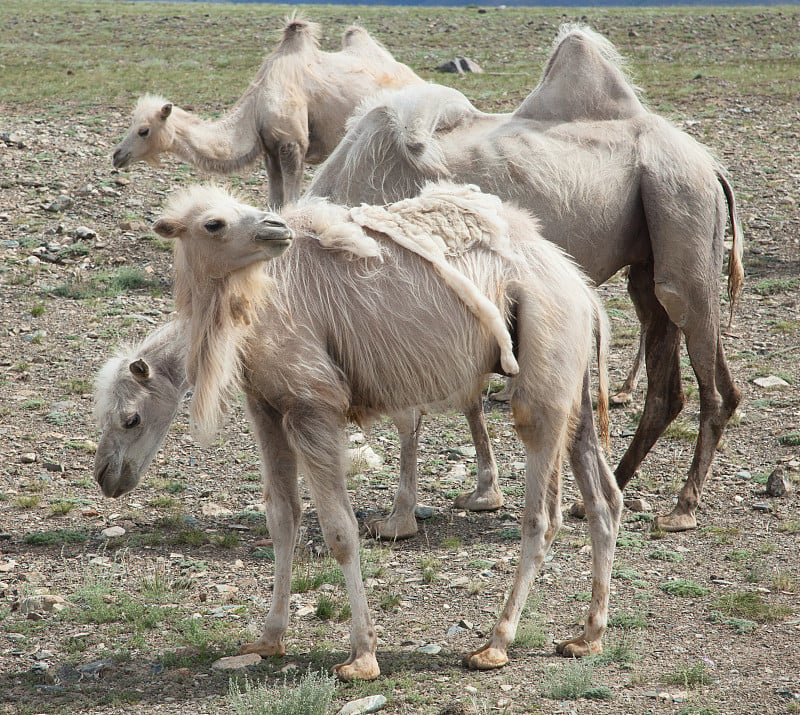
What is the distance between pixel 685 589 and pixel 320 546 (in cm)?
206

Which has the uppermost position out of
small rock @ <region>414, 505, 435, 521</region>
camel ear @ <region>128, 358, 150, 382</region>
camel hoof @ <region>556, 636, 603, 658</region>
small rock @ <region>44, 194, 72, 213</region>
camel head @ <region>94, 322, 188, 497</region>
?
camel ear @ <region>128, 358, 150, 382</region>

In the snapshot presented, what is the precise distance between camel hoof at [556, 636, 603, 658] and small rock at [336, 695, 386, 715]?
94 centimetres

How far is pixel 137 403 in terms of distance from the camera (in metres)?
4.96

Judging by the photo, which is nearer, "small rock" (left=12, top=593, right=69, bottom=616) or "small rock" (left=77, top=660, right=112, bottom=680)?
"small rock" (left=77, top=660, right=112, bottom=680)

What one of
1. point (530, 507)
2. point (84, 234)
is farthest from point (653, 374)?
point (84, 234)

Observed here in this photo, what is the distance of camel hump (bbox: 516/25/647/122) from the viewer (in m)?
6.62

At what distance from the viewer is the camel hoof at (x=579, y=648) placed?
4.56 m

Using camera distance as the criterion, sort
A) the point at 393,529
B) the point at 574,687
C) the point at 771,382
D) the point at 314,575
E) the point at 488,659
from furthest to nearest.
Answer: the point at 771,382, the point at 393,529, the point at 314,575, the point at 488,659, the point at 574,687

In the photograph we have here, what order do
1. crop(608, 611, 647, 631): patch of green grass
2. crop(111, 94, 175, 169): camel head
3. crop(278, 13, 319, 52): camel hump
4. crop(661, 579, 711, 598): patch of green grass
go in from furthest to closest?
crop(278, 13, 319, 52): camel hump < crop(111, 94, 175, 169): camel head < crop(661, 579, 711, 598): patch of green grass < crop(608, 611, 647, 631): patch of green grass

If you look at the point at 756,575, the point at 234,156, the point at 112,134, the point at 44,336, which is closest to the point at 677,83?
the point at 112,134

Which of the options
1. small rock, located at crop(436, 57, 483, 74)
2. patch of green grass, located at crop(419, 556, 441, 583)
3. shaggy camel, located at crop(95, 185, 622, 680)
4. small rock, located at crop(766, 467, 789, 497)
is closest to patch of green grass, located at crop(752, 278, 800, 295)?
small rock, located at crop(766, 467, 789, 497)

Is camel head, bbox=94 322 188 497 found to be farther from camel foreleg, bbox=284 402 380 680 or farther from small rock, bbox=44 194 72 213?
small rock, bbox=44 194 72 213

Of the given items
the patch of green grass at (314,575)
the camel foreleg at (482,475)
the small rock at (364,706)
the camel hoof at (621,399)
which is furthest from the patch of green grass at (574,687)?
the camel hoof at (621,399)

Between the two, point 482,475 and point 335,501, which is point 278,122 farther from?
point 335,501
